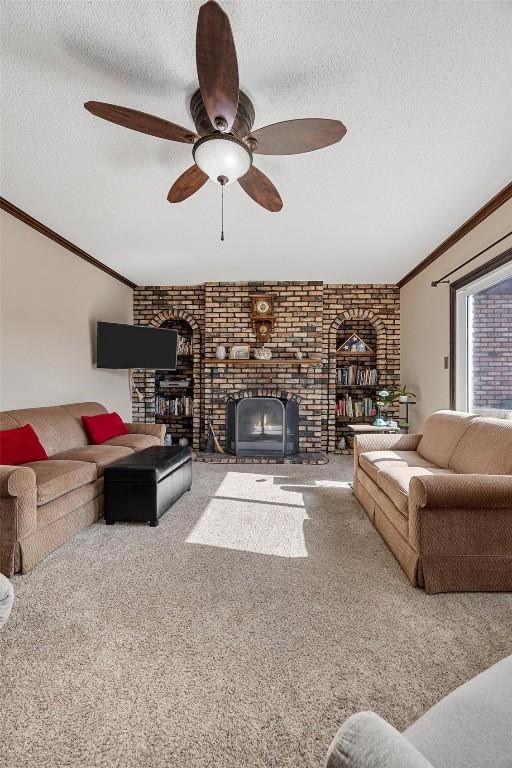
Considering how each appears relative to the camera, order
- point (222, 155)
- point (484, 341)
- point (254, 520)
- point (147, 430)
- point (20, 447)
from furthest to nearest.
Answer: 1. point (147, 430)
2. point (484, 341)
3. point (254, 520)
4. point (20, 447)
5. point (222, 155)

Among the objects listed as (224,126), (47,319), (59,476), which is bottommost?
(59,476)

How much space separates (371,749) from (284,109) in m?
2.51

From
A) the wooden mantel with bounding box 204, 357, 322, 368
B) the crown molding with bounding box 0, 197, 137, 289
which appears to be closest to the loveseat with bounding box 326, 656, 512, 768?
the crown molding with bounding box 0, 197, 137, 289

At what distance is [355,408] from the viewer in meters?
5.83

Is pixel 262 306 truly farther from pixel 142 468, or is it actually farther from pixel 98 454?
pixel 142 468

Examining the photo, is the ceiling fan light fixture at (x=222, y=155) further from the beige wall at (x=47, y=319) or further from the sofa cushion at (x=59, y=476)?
the beige wall at (x=47, y=319)

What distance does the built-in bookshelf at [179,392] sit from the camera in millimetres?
5996

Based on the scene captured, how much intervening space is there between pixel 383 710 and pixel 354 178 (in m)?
2.92

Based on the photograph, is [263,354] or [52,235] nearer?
[52,235]

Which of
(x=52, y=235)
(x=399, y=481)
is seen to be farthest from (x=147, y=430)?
(x=399, y=481)

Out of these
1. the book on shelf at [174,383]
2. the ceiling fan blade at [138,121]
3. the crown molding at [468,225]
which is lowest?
the book on shelf at [174,383]

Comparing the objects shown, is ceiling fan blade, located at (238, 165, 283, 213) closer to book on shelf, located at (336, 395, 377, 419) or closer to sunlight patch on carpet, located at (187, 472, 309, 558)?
sunlight patch on carpet, located at (187, 472, 309, 558)

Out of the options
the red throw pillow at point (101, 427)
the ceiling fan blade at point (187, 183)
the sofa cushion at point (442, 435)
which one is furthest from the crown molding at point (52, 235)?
the sofa cushion at point (442, 435)

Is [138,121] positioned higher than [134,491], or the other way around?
[138,121]
